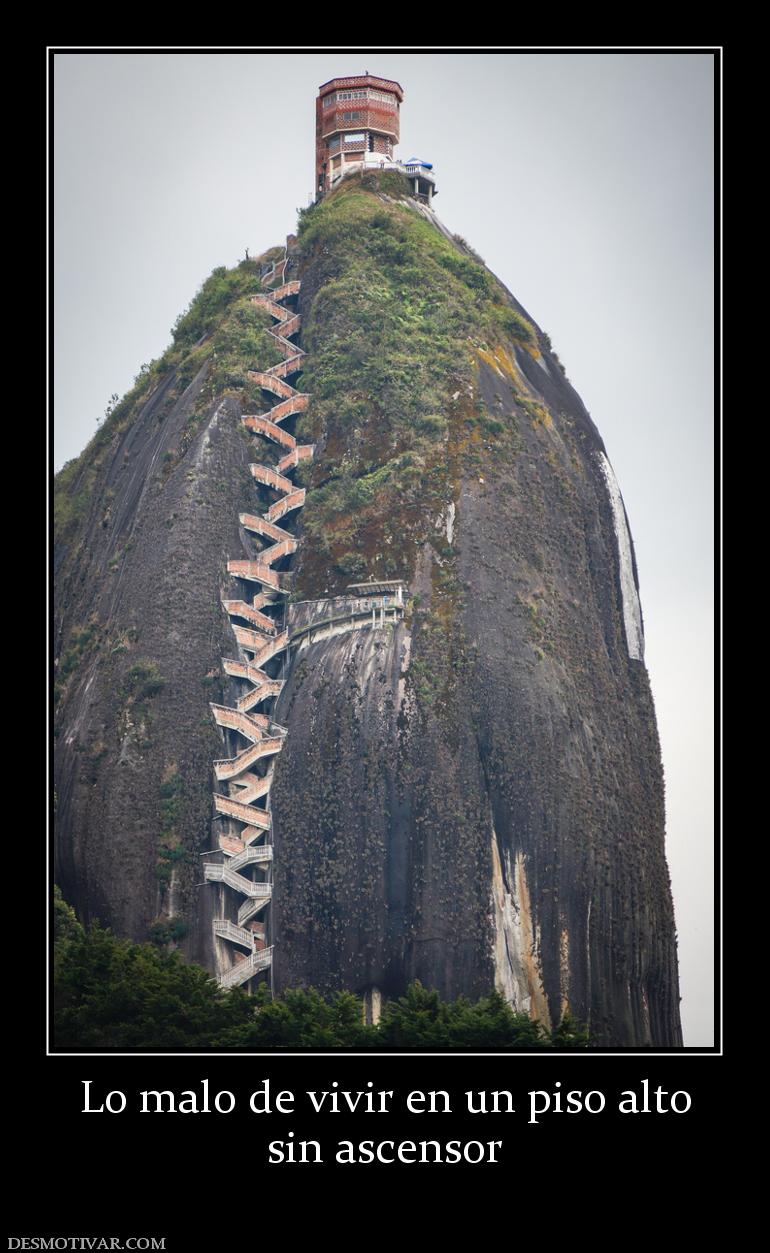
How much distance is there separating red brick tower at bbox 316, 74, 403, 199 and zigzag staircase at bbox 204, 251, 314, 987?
30.0 feet

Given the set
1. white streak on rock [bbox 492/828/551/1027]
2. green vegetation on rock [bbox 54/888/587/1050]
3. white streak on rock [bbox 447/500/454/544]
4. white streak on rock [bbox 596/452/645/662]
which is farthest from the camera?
white streak on rock [bbox 596/452/645/662]

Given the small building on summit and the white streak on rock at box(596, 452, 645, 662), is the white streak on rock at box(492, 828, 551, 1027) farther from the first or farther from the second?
the small building on summit

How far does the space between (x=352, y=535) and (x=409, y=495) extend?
6.77ft

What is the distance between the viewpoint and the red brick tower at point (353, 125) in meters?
70.1

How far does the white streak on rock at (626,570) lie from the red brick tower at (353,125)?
14.6 meters

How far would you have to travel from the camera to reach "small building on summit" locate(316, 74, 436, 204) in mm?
70188

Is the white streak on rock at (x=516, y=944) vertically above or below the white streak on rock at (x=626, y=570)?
below

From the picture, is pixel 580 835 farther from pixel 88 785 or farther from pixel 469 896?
pixel 88 785

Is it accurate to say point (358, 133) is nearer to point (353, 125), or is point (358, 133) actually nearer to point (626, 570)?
point (353, 125)

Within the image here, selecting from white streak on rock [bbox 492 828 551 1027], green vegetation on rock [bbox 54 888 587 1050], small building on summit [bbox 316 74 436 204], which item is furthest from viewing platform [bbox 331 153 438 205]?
green vegetation on rock [bbox 54 888 587 1050]

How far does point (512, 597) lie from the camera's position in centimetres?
5866

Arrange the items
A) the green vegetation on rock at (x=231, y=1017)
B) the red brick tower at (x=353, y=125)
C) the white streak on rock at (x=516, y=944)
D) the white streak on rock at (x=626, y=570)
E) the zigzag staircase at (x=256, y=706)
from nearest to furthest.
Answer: the green vegetation on rock at (x=231, y=1017) → the white streak on rock at (x=516, y=944) → the zigzag staircase at (x=256, y=706) → the white streak on rock at (x=626, y=570) → the red brick tower at (x=353, y=125)

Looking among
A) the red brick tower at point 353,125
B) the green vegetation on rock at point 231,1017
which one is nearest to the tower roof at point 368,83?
the red brick tower at point 353,125

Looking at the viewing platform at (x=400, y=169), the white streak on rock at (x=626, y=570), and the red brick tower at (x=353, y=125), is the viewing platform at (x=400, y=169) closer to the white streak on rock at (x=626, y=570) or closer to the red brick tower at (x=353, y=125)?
the red brick tower at (x=353, y=125)
